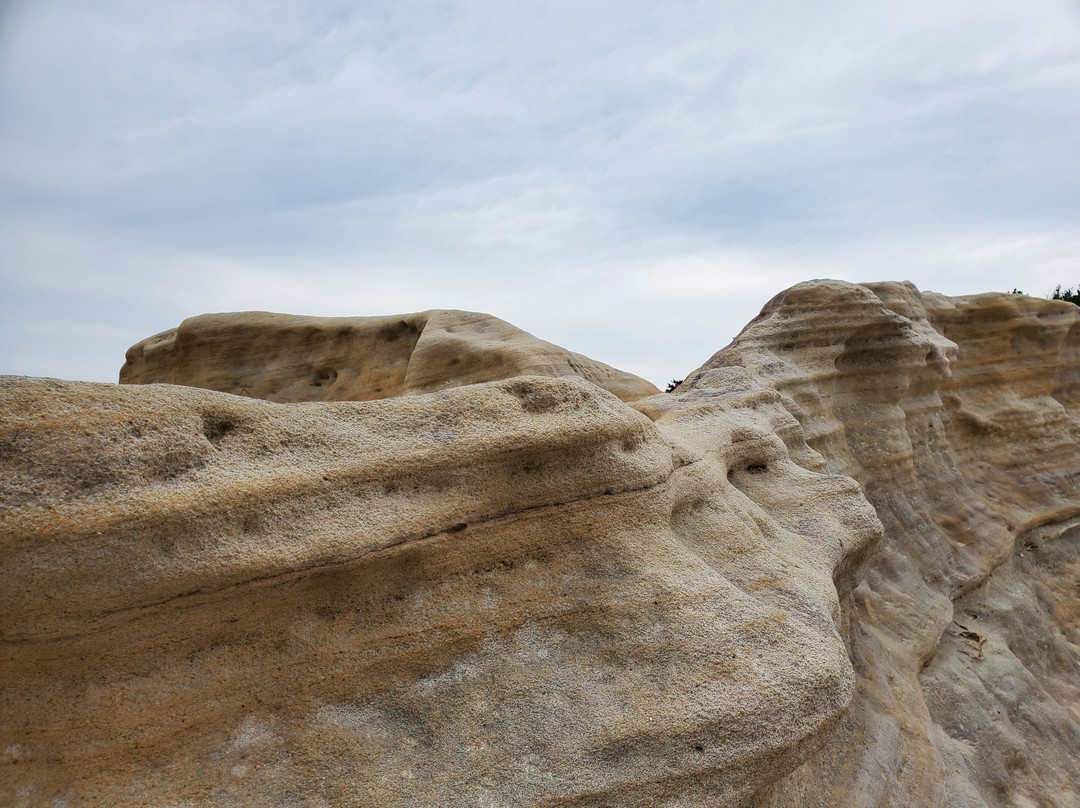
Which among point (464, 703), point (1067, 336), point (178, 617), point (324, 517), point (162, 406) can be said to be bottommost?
point (464, 703)

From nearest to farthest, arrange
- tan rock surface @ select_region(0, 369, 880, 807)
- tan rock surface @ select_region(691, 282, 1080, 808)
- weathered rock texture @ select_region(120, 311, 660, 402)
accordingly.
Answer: tan rock surface @ select_region(0, 369, 880, 807) → tan rock surface @ select_region(691, 282, 1080, 808) → weathered rock texture @ select_region(120, 311, 660, 402)

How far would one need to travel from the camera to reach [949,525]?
6.43m

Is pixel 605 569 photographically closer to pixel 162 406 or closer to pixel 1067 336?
pixel 162 406

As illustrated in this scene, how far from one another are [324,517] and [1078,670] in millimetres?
6472

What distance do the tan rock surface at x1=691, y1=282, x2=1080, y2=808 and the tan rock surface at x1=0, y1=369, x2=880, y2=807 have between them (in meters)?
1.08

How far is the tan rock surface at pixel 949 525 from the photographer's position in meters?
4.30

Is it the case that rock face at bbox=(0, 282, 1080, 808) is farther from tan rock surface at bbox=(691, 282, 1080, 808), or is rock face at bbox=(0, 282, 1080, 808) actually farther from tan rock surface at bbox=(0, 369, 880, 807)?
tan rock surface at bbox=(691, 282, 1080, 808)

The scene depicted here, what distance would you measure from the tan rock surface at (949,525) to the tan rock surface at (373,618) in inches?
42.4

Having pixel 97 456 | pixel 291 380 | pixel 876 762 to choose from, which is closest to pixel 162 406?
pixel 97 456

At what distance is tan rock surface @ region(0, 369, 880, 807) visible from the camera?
2025mm

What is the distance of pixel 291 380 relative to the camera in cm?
934

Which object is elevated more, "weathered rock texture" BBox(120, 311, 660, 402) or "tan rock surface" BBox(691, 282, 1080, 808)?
"weathered rock texture" BBox(120, 311, 660, 402)

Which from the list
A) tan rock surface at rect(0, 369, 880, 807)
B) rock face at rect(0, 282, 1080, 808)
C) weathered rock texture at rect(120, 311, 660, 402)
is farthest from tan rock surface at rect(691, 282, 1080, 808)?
weathered rock texture at rect(120, 311, 660, 402)

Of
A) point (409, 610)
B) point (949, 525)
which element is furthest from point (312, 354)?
point (409, 610)
